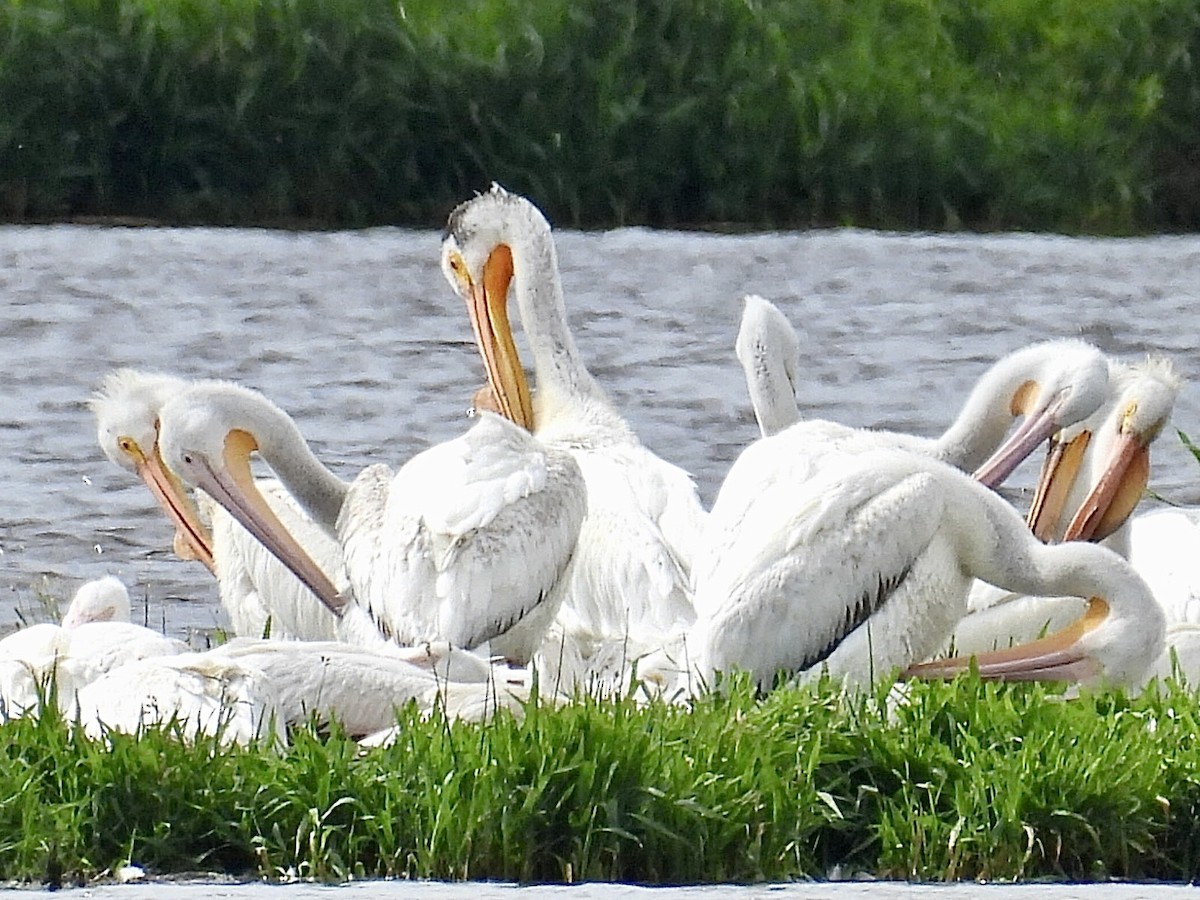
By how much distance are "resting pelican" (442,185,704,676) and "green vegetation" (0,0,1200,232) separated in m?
8.73

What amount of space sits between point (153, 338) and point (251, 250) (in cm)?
208

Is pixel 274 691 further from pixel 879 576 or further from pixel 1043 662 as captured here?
pixel 1043 662

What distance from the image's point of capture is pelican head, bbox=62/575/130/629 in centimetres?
674

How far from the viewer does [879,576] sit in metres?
5.89

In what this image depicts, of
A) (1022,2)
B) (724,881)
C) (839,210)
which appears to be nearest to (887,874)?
(724,881)

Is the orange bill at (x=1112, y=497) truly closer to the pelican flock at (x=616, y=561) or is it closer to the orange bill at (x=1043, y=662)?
the pelican flock at (x=616, y=561)

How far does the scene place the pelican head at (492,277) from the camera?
8.90 metres

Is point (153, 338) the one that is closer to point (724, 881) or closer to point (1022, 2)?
point (1022, 2)

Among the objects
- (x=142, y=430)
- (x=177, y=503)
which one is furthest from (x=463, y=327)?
(x=142, y=430)

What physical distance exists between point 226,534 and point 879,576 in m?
2.25

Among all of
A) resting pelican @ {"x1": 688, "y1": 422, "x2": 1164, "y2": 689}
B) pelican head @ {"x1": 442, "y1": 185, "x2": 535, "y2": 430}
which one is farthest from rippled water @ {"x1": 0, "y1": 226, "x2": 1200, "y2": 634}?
resting pelican @ {"x1": 688, "y1": 422, "x2": 1164, "y2": 689}

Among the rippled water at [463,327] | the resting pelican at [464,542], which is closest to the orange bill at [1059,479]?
the resting pelican at [464,542]

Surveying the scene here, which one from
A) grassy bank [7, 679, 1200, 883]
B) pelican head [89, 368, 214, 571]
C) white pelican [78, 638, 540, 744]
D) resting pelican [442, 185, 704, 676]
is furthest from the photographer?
pelican head [89, 368, 214, 571]

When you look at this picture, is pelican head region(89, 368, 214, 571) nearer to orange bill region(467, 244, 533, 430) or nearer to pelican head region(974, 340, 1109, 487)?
orange bill region(467, 244, 533, 430)
